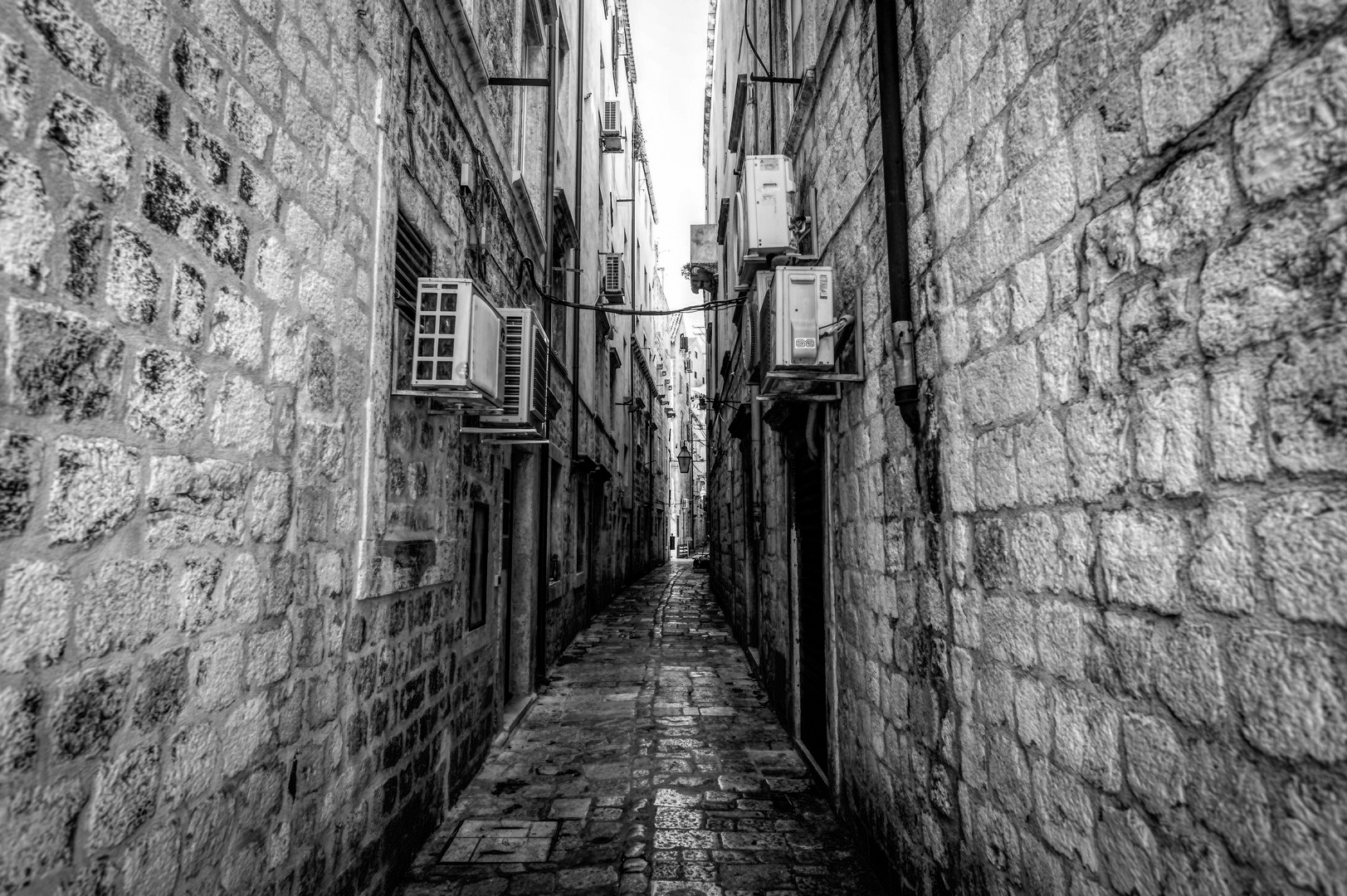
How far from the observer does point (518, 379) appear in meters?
4.35

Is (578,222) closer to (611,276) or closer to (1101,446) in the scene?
(611,276)

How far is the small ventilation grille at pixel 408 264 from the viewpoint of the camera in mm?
3473

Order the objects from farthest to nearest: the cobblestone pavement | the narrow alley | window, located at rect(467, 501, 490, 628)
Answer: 1. window, located at rect(467, 501, 490, 628)
2. the cobblestone pavement
3. the narrow alley

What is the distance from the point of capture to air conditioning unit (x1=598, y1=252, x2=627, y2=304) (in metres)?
13.5

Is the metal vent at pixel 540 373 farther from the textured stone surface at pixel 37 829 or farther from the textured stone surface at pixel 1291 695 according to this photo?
the textured stone surface at pixel 1291 695

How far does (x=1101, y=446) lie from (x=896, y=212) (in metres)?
1.67

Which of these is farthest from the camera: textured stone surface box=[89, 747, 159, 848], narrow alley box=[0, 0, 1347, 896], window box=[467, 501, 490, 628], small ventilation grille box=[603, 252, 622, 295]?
small ventilation grille box=[603, 252, 622, 295]

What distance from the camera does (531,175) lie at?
7.17m

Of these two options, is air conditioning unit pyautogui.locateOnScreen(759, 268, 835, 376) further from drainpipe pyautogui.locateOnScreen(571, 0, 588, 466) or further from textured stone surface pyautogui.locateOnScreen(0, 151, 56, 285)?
drainpipe pyautogui.locateOnScreen(571, 0, 588, 466)

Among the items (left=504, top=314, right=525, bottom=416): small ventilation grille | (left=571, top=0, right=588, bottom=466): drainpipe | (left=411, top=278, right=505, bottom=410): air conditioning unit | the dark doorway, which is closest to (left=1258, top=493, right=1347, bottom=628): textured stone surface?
(left=411, top=278, right=505, bottom=410): air conditioning unit

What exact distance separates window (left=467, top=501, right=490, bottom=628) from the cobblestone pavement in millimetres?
1105

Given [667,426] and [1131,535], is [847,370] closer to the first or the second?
[1131,535]

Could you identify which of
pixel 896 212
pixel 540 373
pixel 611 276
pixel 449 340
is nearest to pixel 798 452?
pixel 540 373

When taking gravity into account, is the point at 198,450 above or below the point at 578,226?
below
